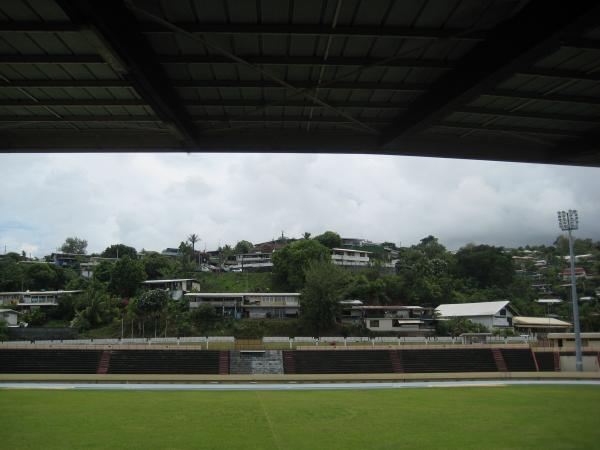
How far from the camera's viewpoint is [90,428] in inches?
591

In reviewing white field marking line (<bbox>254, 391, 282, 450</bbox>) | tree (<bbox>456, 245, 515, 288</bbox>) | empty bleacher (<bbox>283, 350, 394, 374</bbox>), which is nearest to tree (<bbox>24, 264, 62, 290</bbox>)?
empty bleacher (<bbox>283, 350, 394, 374</bbox>)

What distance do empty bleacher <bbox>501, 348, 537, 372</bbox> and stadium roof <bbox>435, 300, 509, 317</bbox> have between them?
22065 millimetres

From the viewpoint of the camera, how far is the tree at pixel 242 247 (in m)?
121

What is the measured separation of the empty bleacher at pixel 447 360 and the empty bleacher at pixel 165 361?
49.7 ft

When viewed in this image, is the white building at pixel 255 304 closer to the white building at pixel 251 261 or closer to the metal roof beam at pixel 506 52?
the white building at pixel 251 261

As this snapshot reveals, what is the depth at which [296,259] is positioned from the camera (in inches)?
3159

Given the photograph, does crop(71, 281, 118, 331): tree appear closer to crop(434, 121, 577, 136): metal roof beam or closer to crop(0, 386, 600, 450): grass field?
crop(0, 386, 600, 450): grass field

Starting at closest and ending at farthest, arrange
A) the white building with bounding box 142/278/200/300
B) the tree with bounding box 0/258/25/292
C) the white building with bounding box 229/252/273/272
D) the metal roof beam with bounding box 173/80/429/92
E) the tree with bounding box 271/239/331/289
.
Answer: the metal roof beam with bounding box 173/80/429/92
the white building with bounding box 142/278/200/300
the tree with bounding box 271/239/331/289
the tree with bounding box 0/258/25/292
the white building with bounding box 229/252/273/272

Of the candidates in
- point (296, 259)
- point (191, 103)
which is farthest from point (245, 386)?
point (296, 259)

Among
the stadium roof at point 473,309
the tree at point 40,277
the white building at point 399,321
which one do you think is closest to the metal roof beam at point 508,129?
the white building at point 399,321

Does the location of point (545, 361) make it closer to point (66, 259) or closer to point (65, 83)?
point (65, 83)

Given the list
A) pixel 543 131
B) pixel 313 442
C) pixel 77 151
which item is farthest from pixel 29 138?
pixel 313 442

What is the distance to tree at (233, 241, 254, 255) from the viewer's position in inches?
4779

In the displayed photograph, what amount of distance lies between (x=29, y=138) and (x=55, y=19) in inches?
139
